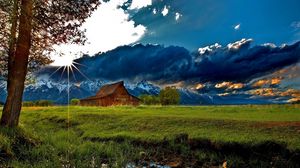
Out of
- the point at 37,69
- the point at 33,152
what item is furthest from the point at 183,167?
the point at 37,69

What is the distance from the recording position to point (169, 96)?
328 feet

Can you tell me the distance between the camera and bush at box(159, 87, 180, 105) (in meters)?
98.0

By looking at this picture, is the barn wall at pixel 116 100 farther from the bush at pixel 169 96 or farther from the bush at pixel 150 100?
the bush at pixel 169 96

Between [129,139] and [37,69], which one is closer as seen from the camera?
[129,139]

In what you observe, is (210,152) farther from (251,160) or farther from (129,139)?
(129,139)

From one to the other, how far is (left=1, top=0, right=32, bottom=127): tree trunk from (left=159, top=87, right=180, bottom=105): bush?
81.1 metres

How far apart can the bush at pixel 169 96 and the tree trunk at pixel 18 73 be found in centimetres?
8113

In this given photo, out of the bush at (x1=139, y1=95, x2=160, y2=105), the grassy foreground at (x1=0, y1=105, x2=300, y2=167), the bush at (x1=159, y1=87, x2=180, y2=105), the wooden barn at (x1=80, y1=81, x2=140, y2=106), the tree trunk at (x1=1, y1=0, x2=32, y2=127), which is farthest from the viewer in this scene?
the bush at (x1=159, y1=87, x2=180, y2=105)

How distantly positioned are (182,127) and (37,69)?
11577 mm

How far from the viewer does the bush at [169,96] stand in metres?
98.0

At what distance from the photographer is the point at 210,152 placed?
14.4 m

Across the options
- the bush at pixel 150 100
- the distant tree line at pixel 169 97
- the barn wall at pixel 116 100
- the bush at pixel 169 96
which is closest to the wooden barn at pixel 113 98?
the barn wall at pixel 116 100

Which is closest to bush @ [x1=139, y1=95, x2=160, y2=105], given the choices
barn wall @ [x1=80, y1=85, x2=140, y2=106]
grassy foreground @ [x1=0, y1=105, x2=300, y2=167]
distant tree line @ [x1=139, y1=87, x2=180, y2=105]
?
distant tree line @ [x1=139, y1=87, x2=180, y2=105]

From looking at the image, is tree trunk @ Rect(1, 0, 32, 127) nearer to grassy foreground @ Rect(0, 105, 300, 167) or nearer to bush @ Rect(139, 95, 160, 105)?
grassy foreground @ Rect(0, 105, 300, 167)
